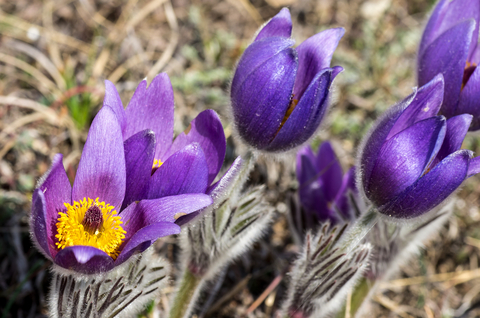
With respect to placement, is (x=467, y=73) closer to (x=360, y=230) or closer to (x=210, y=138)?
(x=360, y=230)

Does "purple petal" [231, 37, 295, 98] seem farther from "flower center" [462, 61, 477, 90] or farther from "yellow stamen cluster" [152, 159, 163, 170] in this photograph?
"flower center" [462, 61, 477, 90]

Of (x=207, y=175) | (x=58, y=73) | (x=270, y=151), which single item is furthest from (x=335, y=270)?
(x=58, y=73)

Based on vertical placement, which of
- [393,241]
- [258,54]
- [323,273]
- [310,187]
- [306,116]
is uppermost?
[258,54]

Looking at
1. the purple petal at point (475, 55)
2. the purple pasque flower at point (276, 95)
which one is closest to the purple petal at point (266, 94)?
the purple pasque flower at point (276, 95)

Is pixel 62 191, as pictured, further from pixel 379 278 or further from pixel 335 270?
pixel 379 278

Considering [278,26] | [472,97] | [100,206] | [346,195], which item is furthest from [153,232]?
[472,97]

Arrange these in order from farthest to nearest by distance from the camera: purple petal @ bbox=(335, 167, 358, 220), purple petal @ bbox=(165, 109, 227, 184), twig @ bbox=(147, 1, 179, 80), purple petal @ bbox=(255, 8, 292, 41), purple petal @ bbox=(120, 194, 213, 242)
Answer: twig @ bbox=(147, 1, 179, 80), purple petal @ bbox=(335, 167, 358, 220), purple petal @ bbox=(255, 8, 292, 41), purple petal @ bbox=(165, 109, 227, 184), purple petal @ bbox=(120, 194, 213, 242)

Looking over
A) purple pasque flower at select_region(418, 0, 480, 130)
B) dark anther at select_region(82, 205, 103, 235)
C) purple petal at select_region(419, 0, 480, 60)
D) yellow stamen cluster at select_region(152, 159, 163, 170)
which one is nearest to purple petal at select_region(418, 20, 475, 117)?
purple pasque flower at select_region(418, 0, 480, 130)

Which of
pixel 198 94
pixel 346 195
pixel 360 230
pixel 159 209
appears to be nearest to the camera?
pixel 159 209
